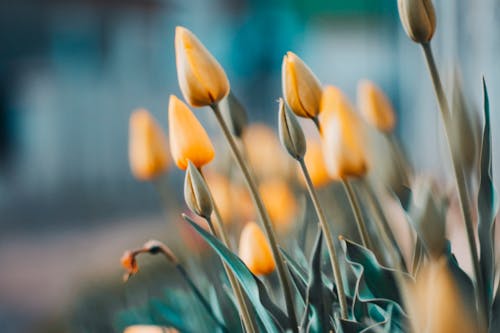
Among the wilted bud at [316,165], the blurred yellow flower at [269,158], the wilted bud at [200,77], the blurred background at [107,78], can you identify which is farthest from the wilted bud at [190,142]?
the blurred background at [107,78]

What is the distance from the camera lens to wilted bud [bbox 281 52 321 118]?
0.25m

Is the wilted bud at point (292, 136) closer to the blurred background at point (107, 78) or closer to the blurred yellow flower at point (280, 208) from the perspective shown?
the blurred yellow flower at point (280, 208)

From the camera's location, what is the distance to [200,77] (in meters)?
0.25

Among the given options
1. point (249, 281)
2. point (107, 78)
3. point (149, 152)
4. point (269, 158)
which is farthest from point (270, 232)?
point (107, 78)

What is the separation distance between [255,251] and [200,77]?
0.24 ft

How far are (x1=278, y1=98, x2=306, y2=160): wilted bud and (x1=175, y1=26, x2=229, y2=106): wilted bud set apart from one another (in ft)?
0.07

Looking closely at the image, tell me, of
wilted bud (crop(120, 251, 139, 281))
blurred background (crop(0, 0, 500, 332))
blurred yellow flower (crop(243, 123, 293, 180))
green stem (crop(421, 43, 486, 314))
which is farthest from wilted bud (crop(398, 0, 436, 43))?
blurred background (crop(0, 0, 500, 332))

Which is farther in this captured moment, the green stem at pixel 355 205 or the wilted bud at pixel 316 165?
the wilted bud at pixel 316 165

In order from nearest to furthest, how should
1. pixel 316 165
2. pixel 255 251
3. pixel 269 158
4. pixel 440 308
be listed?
pixel 440 308 → pixel 255 251 → pixel 316 165 → pixel 269 158

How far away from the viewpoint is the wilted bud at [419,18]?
22cm

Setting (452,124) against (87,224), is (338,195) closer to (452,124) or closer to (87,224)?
(452,124)

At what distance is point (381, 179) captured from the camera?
0.80ft

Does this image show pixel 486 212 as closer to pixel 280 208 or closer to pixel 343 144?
pixel 343 144

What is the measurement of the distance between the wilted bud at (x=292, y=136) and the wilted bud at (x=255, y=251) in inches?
2.0
